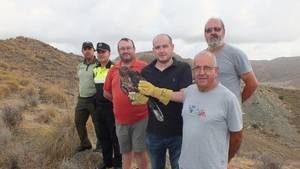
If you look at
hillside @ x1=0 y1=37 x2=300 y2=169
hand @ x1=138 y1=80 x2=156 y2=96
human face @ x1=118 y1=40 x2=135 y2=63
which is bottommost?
hillside @ x1=0 y1=37 x2=300 y2=169

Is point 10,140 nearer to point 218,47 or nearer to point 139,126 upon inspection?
point 139,126

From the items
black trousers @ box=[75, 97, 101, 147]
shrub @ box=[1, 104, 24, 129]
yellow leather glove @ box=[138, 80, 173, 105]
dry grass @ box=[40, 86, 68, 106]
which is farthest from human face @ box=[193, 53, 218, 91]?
dry grass @ box=[40, 86, 68, 106]

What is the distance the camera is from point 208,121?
3.81 meters

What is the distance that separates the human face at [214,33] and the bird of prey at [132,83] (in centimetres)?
85

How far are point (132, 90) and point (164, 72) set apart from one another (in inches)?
19.2

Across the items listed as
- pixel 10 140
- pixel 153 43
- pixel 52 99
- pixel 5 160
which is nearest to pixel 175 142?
pixel 153 43

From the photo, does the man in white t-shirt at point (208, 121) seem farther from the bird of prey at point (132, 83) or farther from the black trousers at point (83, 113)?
the black trousers at point (83, 113)

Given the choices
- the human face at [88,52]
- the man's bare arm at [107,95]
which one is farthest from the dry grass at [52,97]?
the man's bare arm at [107,95]

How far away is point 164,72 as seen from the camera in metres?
4.96

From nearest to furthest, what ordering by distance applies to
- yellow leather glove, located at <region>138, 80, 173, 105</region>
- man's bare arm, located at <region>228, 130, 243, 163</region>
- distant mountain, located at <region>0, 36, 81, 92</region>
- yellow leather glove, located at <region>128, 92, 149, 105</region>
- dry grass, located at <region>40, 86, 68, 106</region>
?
man's bare arm, located at <region>228, 130, 243, 163</region>
yellow leather glove, located at <region>138, 80, 173, 105</region>
yellow leather glove, located at <region>128, 92, 149, 105</region>
dry grass, located at <region>40, 86, 68, 106</region>
distant mountain, located at <region>0, 36, 81, 92</region>

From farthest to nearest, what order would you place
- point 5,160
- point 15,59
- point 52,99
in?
1. point 15,59
2. point 52,99
3. point 5,160

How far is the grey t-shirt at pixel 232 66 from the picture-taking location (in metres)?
4.64

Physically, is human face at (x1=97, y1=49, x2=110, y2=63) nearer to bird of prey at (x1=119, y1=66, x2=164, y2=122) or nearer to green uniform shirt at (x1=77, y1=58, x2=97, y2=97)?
green uniform shirt at (x1=77, y1=58, x2=97, y2=97)

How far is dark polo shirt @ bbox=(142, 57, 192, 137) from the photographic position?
488 cm
